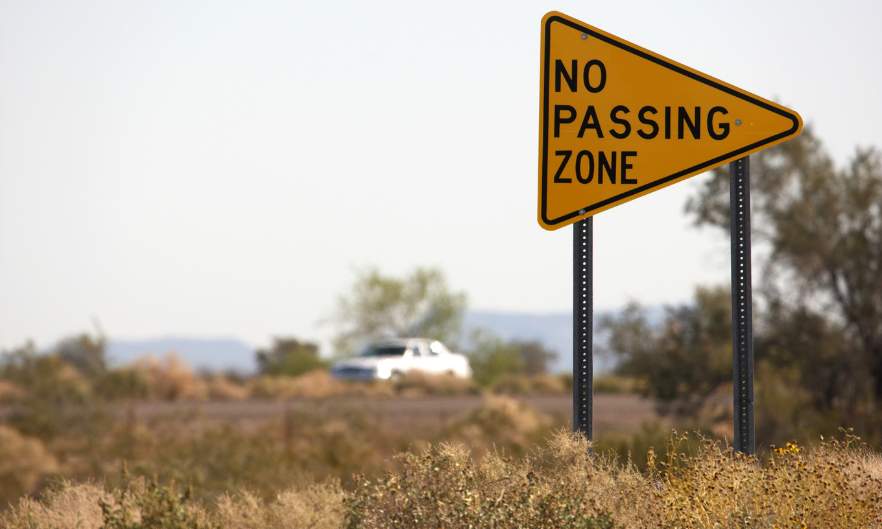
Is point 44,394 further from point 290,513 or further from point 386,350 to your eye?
point 290,513

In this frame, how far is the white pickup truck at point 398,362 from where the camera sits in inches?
1809

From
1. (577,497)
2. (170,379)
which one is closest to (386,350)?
(170,379)

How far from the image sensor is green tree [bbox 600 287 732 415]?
24.6m

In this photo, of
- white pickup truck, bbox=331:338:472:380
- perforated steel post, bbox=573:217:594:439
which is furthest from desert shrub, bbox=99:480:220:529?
white pickup truck, bbox=331:338:472:380

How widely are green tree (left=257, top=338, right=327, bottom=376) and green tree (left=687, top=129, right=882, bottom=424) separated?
3925 centimetres

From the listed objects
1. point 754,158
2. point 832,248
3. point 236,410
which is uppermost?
point 754,158

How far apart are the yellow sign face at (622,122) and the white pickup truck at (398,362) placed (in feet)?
118

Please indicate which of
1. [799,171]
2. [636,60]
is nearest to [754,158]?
[799,171]

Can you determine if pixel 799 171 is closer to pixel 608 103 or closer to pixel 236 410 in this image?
pixel 608 103

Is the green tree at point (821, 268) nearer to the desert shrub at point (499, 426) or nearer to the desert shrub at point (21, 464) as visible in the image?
the desert shrub at point (499, 426)

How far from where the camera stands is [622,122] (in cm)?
1001

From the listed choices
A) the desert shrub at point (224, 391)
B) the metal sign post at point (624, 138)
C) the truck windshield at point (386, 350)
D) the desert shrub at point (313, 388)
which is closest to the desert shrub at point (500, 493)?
the metal sign post at point (624, 138)

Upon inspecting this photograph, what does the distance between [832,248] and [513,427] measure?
366 inches

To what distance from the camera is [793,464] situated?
9266mm
